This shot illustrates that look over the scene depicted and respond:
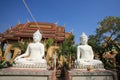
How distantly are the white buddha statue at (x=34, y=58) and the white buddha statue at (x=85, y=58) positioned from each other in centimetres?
136

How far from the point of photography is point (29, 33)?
17.2m

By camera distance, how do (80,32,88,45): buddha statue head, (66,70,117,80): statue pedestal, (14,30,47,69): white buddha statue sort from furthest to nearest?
1. (80,32,88,45): buddha statue head
2. (14,30,47,69): white buddha statue
3. (66,70,117,80): statue pedestal

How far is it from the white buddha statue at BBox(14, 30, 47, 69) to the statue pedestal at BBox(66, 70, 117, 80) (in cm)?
104

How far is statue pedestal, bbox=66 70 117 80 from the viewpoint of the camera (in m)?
5.35

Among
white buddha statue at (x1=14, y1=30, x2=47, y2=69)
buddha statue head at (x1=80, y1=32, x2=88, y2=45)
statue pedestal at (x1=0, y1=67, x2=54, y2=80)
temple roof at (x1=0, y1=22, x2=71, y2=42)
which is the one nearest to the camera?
statue pedestal at (x1=0, y1=67, x2=54, y2=80)

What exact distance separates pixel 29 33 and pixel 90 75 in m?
12.7

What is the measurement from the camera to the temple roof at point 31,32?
669 inches

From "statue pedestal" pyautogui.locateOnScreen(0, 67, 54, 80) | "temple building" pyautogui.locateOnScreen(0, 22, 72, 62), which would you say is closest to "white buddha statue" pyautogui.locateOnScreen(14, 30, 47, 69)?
"statue pedestal" pyautogui.locateOnScreen(0, 67, 54, 80)

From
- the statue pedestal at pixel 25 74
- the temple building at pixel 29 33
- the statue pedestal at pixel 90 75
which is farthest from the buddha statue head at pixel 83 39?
the temple building at pixel 29 33

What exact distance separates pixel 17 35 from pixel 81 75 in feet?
42.1

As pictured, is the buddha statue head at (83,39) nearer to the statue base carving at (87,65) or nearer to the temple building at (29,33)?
the statue base carving at (87,65)

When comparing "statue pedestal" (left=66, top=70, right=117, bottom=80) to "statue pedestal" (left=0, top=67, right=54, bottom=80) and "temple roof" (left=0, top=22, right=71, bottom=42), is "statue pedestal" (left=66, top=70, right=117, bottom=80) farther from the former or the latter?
"temple roof" (left=0, top=22, right=71, bottom=42)

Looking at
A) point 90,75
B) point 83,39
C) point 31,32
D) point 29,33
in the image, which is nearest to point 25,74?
point 90,75

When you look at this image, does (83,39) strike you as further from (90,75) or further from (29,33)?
(29,33)
